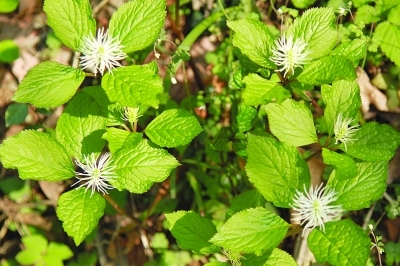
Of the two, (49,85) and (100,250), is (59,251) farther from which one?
(49,85)

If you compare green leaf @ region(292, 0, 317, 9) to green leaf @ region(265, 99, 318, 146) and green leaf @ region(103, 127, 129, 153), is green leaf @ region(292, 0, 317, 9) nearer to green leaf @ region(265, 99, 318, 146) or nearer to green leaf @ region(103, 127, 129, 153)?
green leaf @ region(265, 99, 318, 146)

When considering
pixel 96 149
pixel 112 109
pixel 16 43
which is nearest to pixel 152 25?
pixel 112 109

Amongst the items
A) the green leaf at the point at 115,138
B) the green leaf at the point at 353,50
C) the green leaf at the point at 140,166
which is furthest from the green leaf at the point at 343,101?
the green leaf at the point at 115,138

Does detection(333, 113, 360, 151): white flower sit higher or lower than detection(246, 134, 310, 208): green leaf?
higher

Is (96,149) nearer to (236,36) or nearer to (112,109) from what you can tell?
(112,109)

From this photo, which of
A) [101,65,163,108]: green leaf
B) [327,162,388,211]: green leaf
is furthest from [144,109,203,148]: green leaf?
[327,162,388,211]: green leaf

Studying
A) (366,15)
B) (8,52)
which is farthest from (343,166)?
(8,52)
